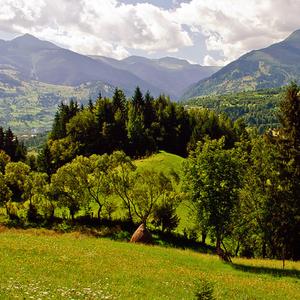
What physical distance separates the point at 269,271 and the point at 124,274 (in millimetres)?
15545

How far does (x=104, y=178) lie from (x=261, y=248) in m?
25.5

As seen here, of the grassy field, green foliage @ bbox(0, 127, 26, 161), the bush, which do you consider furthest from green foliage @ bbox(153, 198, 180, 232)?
green foliage @ bbox(0, 127, 26, 161)

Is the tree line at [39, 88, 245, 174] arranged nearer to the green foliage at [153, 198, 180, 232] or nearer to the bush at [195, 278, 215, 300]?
the green foliage at [153, 198, 180, 232]

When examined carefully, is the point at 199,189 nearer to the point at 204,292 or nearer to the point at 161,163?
the point at 204,292

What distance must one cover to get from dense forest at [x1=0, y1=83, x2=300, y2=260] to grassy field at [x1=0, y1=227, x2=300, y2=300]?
215 inches

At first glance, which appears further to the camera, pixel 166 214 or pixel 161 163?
pixel 161 163

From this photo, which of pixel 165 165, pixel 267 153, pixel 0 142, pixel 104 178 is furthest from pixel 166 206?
pixel 0 142

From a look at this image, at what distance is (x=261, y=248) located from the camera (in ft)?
182

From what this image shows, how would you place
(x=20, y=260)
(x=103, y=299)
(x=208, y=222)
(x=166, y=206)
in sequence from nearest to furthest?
(x=103, y=299), (x=20, y=260), (x=208, y=222), (x=166, y=206)

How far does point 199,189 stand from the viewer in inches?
1524

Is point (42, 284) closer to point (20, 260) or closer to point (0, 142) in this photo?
point (20, 260)

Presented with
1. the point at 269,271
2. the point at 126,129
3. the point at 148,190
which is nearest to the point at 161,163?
the point at 126,129

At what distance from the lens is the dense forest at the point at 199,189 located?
3906cm

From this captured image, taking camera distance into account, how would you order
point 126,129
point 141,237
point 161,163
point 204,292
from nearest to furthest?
point 204,292, point 141,237, point 161,163, point 126,129
